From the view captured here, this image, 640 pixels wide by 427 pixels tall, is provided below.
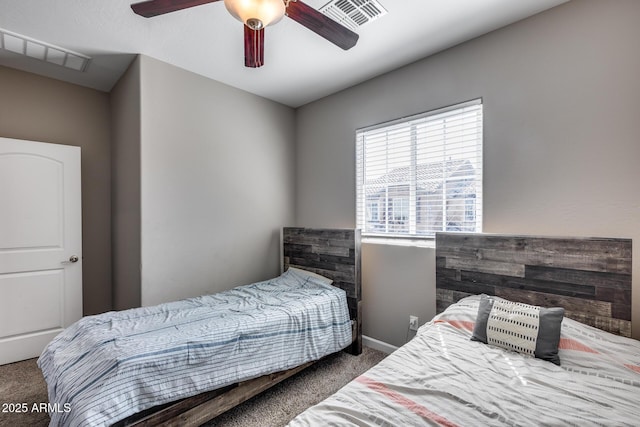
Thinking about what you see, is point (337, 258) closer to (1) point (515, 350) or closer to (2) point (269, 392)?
(2) point (269, 392)

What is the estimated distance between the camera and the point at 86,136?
3154 mm

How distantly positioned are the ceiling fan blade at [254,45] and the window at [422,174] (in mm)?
1561

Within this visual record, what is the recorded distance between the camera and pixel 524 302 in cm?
187

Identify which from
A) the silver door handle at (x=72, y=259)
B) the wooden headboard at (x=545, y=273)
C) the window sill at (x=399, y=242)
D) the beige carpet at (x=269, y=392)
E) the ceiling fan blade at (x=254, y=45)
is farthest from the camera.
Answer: the silver door handle at (x=72, y=259)

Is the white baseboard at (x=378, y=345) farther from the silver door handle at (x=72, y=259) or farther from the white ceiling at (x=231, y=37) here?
the silver door handle at (x=72, y=259)

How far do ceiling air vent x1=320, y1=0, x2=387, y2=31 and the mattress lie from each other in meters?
2.08

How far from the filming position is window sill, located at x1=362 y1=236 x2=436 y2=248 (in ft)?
8.34

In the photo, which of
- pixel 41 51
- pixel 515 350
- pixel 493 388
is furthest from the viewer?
pixel 41 51

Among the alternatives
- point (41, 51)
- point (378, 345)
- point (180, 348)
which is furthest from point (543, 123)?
point (41, 51)

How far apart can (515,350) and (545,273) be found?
59 centimetres

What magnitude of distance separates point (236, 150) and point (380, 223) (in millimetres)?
1713

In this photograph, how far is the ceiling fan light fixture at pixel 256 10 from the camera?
123cm

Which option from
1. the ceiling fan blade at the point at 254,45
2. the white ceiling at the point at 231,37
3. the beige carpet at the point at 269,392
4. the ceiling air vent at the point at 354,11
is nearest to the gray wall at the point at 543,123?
the white ceiling at the point at 231,37

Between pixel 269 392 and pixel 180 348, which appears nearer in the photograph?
pixel 180 348
